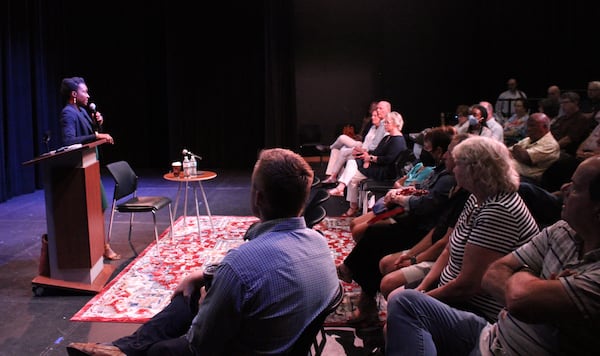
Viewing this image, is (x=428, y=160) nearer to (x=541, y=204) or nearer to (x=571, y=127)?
(x=541, y=204)

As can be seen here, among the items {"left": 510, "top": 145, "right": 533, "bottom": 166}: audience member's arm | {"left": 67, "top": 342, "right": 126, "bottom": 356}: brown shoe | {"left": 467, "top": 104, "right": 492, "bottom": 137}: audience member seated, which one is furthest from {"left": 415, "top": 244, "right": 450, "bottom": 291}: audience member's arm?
{"left": 467, "top": 104, "right": 492, "bottom": 137}: audience member seated

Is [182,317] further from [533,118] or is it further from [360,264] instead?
[533,118]

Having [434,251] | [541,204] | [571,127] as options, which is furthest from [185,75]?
[541,204]

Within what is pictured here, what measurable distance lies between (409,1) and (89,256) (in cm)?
816

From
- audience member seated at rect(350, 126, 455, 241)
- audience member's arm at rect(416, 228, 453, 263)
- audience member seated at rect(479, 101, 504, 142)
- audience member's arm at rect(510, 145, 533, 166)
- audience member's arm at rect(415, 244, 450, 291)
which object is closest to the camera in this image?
audience member's arm at rect(415, 244, 450, 291)

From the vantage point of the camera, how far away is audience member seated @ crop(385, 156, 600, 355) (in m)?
1.37

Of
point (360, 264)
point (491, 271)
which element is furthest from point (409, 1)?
point (491, 271)

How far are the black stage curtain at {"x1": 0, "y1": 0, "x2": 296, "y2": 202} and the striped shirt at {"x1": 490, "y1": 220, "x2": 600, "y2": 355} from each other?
7614 mm

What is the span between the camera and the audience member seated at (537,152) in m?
4.39

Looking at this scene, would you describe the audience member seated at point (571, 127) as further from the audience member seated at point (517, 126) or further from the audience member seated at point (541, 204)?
the audience member seated at point (541, 204)

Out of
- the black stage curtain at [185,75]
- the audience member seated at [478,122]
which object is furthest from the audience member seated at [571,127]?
the black stage curtain at [185,75]

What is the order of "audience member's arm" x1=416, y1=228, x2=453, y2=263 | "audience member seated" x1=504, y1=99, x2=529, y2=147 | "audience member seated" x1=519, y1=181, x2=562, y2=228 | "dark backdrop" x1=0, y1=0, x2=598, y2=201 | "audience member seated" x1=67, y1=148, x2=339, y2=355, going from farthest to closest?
"dark backdrop" x1=0, y1=0, x2=598, y2=201, "audience member seated" x1=504, y1=99, x2=529, y2=147, "audience member's arm" x1=416, y1=228, x2=453, y2=263, "audience member seated" x1=519, y1=181, x2=562, y2=228, "audience member seated" x1=67, y1=148, x2=339, y2=355

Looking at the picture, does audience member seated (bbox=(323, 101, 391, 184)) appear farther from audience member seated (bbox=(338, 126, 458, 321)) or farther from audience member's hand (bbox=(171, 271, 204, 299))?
audience member's hand (bbox=(171, 271, 204, 299))

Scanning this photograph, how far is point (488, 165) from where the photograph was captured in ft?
7.14
